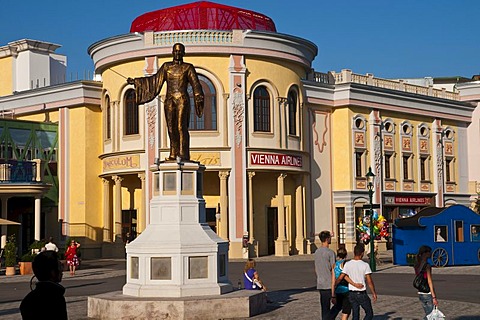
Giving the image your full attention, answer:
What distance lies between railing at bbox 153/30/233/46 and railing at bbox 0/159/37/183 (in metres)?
9.29

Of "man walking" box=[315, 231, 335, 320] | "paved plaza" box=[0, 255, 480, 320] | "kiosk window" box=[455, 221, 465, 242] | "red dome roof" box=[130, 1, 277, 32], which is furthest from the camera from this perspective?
"red dome roof" box=[130, 1, 277, 32]

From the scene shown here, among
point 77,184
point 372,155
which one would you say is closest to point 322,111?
point 372,155

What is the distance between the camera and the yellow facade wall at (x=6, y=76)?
173 feet

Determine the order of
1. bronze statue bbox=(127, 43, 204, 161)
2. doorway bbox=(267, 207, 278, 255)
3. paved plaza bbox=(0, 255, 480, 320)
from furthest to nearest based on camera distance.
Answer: doorway bbox=(267, 207, 278, 255)
bronze statue bbox=(127, 43, 204, 161)
paved plaza bbox=(0, 255, 480, 320)

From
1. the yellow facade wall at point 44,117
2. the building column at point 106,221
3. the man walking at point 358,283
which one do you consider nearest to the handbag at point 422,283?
the man walking at point 358,283

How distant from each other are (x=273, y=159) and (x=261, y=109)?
8.95 feet

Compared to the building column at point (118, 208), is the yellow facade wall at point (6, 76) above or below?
above

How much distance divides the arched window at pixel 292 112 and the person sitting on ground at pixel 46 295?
3674 cm

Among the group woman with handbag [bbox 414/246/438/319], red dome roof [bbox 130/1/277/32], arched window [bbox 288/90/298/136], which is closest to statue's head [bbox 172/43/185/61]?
woman with handbag [bbox 414/246/438/319]

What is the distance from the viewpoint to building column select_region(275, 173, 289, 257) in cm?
4138

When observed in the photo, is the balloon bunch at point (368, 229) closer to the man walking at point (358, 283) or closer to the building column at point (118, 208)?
the building column at point (118, 208)

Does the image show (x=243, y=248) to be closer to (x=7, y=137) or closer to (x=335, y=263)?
(x=7, y=137)

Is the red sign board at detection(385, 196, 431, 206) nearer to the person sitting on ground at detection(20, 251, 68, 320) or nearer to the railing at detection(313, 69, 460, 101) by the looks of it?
the railing at detection(313, 69, 460, 101)

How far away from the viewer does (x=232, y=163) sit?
40062 mm
